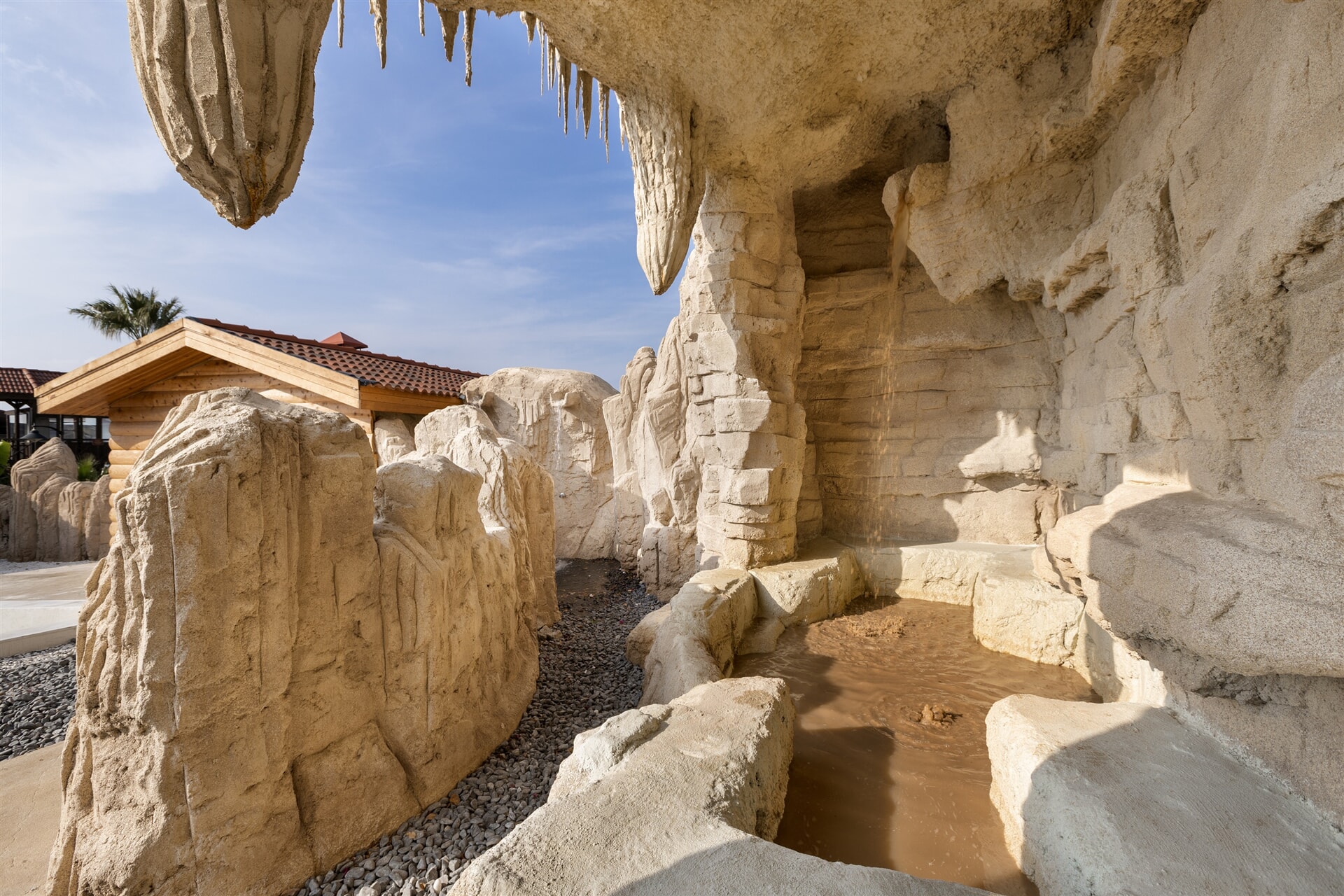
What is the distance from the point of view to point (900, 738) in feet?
10.6

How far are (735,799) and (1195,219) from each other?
339cm

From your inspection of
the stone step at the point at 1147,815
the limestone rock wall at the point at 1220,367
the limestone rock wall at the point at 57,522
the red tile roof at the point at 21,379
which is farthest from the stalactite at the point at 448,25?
the red tile roof at the point at 21,379

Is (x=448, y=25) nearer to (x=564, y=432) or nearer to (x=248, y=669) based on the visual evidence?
(x=248, y=669)

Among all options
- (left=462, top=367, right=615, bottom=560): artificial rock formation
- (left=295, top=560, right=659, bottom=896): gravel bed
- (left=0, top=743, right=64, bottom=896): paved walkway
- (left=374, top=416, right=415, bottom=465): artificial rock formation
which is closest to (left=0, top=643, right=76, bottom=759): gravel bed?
(left=0, top=743, right=64, bottom=896): paved walkway

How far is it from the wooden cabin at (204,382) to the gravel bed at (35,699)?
8.22 feet

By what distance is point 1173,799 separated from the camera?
6.31 feet

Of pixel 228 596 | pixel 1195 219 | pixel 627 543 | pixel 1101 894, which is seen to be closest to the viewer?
pixel 1101 894

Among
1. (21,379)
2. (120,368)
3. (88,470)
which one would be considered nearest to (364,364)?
(120,368)

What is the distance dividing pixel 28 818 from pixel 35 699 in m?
2.13

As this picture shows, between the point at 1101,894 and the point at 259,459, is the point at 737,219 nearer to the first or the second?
the point at 259,459

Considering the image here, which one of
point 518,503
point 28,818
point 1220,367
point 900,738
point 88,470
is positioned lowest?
point 28,818

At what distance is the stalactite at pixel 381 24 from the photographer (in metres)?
3.37

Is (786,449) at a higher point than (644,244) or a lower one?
lower

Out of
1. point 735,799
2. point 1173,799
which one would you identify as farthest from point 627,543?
A: point 1173,799
